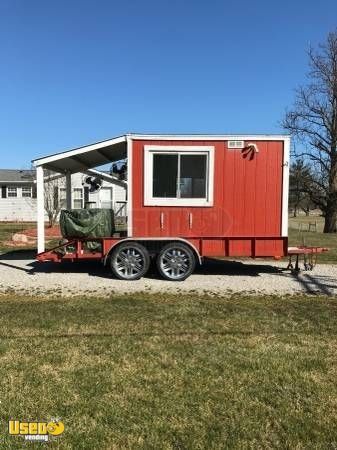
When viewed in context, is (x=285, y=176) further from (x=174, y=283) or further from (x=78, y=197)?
(x=78, y=197)

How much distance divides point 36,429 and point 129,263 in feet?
20.2

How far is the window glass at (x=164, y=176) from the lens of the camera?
9562 mm

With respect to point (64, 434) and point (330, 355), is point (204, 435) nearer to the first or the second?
point (64, 434)

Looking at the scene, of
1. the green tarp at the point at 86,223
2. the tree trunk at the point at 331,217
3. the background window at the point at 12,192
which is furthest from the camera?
the background window at the point at 12,192

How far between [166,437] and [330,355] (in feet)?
7.67

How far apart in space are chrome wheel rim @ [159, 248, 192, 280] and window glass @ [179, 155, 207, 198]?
1152 mm

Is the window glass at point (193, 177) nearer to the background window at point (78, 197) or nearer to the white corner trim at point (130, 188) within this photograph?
the white corner trim at point (130, 188)

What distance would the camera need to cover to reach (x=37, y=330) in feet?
18.5

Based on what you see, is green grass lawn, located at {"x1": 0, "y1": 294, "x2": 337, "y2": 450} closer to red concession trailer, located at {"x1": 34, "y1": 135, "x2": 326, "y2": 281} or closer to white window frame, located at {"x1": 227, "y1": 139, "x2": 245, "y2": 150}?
red concession trailer, located at {"x1": 34, "y1": 135, "x2": 326, "y2": 281}

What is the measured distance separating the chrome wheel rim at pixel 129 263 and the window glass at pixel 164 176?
4.22 feet

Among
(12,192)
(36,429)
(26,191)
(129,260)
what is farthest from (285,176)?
(12,192)

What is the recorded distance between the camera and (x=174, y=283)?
914cm

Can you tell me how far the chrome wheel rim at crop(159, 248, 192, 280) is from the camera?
9.46 meters

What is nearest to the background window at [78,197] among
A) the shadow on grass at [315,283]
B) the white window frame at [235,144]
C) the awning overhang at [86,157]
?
the awning overhang at [86,157]
